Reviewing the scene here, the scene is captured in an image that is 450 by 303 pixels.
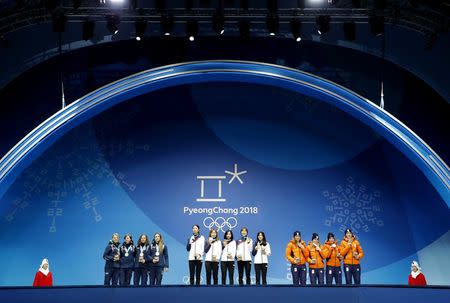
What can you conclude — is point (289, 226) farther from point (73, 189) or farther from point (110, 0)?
point (110, 0)

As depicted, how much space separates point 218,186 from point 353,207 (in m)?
2.94

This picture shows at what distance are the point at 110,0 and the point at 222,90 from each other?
3387mm

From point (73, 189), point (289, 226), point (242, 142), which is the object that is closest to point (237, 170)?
point (242, 142)

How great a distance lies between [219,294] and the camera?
8.61 metres

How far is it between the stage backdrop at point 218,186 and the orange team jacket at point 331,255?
204 centimetres

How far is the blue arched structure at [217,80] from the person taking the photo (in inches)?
509

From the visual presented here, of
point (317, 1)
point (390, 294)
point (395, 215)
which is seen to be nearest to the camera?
point (390, 294)

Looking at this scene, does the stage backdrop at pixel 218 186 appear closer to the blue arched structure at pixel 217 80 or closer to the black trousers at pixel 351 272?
the blue arched structure at pixel 217 80

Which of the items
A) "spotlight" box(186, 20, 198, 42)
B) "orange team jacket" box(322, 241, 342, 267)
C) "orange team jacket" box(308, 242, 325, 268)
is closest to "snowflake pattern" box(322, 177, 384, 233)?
"orange team jacket" box(322, 241, 342, 267)

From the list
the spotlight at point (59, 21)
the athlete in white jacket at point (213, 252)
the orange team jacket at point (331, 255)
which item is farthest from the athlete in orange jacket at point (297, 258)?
the spotlight at point (59, 21)

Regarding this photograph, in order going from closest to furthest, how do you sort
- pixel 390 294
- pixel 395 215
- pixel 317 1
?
1. pixel 390 294
2. pixel 317 1
3. pixel 395 215

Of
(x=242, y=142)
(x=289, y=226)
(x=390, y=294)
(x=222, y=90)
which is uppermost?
(x=222, y=90)

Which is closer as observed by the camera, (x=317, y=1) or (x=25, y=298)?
(x=25, y=298)

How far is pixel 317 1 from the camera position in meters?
12.1
